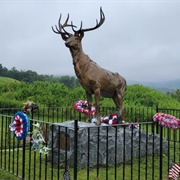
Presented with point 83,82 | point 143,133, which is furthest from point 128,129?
point 83,82

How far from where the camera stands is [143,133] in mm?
6070

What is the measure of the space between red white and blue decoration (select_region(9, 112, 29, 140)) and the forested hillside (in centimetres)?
840

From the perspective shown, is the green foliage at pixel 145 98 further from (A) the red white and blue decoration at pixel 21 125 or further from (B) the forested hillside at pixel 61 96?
(A) the red white and blue decoration at pixel 21 125

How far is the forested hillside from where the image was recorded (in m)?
13.0

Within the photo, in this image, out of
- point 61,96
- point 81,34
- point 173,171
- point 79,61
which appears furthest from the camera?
point 61,96

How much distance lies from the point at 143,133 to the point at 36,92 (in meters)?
8.67

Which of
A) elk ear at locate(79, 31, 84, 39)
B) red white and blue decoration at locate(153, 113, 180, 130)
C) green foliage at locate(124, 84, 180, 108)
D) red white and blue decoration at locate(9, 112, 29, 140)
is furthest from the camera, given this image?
green foliage at locate(124, 84, 180, 108)

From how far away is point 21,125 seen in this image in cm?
403

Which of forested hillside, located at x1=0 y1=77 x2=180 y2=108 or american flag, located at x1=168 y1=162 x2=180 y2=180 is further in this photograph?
forested hillside, located at x1=0 y1=77 x2=180 y2=108

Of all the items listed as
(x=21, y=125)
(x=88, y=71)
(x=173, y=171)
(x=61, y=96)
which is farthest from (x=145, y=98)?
(x=21, y=125)

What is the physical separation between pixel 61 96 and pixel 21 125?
9.67 m

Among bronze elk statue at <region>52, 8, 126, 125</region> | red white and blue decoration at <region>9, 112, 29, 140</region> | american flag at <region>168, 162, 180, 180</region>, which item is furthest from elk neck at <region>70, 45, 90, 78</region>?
american flag at <region>168, 162, 180, 180</region>

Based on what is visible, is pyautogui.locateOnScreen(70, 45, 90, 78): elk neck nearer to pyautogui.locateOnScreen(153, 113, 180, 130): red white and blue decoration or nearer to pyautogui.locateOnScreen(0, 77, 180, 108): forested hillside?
pyautogui.locateOnScreen(153, 113, 180, 130): red white and blue decoration

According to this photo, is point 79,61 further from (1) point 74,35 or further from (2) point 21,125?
(2) point 21,125
